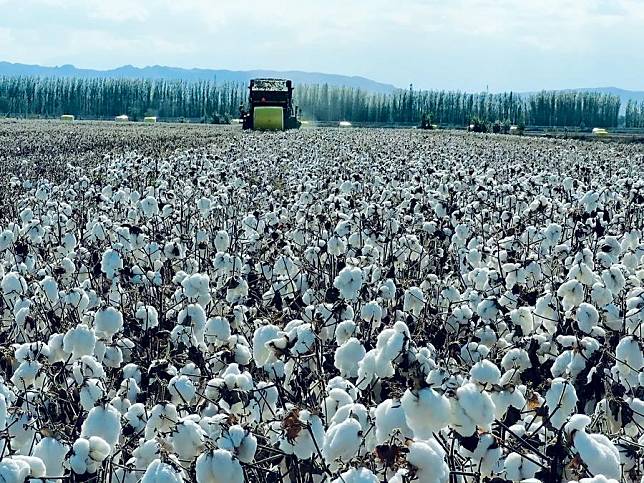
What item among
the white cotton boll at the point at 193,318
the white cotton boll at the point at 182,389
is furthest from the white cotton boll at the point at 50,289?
the white cotton boll at the point at 182,389

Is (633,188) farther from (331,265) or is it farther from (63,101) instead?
(63,101)

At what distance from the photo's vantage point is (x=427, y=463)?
2.77 m

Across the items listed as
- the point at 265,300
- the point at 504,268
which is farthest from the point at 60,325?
the point at 504,268

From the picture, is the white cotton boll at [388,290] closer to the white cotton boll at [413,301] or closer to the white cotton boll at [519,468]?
the white cotton boll at [413,301]

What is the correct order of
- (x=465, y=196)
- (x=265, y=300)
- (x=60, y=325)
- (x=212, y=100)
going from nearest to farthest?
(x=60, y=325) < (x=265, y=300) < (x=465, y=196) < (x=212, y=100)

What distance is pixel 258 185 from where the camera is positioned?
16.2m

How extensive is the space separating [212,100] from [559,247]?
160933 millimetres

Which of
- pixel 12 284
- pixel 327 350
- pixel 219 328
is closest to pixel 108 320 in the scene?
pixel 219 328

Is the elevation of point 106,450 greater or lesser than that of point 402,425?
lesser

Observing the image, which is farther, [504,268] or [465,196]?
[465,196]

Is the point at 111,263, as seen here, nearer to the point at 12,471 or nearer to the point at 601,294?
the point at 601,294

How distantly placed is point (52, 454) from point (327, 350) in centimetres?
232

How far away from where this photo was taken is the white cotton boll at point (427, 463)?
277 cm

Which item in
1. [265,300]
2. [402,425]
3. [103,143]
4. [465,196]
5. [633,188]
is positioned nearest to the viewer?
[402,425]
